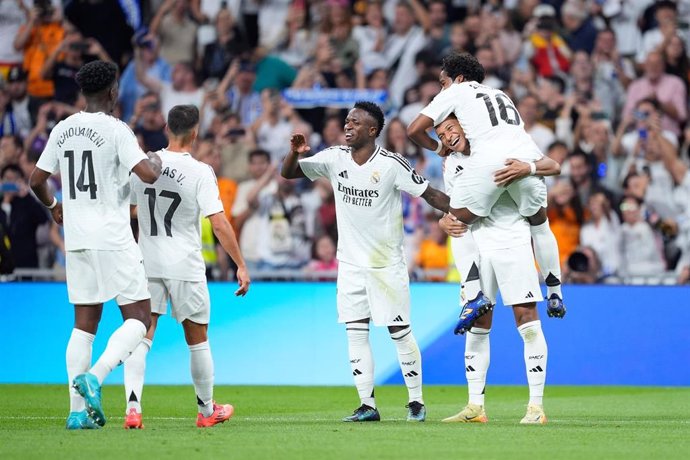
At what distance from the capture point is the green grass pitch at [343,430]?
7.20 meters

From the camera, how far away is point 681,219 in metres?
17.3

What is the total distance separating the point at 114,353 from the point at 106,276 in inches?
22.8

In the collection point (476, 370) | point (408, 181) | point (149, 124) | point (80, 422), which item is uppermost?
point (149, 124)

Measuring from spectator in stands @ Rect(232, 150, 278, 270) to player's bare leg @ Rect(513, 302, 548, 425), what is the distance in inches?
316

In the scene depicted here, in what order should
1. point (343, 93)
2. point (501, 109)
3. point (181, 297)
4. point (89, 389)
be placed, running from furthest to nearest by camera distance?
point (343, 93) → point (501, 109) → point (181, 297) → point (89, 389)

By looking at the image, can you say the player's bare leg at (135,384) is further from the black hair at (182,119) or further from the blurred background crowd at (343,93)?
the blurred background crowd at (343,93)

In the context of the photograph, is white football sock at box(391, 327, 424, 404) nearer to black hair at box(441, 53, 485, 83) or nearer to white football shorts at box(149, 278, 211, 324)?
white football shorts at box(149, 278, 211, 324)

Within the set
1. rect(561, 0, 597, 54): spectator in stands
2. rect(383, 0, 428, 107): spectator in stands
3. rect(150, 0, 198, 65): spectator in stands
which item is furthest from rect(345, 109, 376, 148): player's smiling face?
rect(150, 0, 198, 65): spectator in stands

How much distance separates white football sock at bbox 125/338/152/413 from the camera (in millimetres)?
8828

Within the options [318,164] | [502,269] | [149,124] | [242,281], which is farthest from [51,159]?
[149,124]

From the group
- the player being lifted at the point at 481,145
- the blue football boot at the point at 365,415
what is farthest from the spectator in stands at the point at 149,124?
the blue football boot at the point at 365,415

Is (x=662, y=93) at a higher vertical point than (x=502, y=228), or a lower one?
higher

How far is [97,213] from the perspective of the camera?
28.3ft

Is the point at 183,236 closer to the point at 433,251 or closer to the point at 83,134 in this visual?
the point at 83,134
